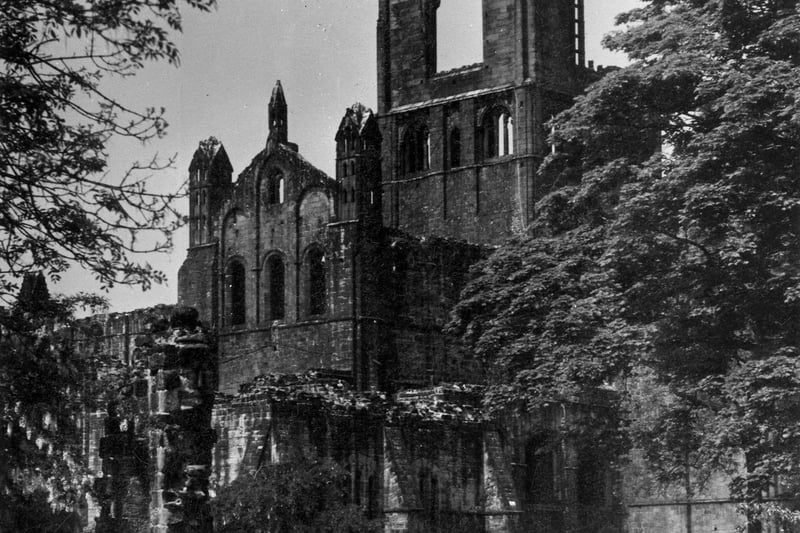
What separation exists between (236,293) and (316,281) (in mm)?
3623

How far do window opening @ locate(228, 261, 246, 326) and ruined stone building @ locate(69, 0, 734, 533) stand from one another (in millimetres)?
57

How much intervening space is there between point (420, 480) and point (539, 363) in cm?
675

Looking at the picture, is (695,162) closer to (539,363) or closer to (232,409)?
(539,363)

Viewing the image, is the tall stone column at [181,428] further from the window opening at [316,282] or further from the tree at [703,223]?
the window opening at [316,282]

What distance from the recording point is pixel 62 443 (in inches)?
1305

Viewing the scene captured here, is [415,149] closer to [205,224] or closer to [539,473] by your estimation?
[205,224]

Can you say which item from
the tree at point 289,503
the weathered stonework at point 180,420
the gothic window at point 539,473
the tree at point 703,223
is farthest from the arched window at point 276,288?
the weathered stonework at point 180,420

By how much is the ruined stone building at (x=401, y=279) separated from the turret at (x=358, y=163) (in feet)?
0.18

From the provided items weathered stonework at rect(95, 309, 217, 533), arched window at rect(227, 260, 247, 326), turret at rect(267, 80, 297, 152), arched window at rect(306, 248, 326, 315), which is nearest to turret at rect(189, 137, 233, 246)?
arched window at rect(227, 260, 247, 326)

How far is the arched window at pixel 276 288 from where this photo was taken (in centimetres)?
5422

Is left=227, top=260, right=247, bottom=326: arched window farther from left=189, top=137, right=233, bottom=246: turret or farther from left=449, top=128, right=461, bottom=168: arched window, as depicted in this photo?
left=449, top=128, right=461, bottom=168: arched window

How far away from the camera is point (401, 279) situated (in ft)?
173

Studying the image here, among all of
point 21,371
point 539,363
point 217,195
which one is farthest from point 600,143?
point 217,195

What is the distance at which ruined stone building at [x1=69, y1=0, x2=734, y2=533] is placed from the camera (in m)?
41.5
